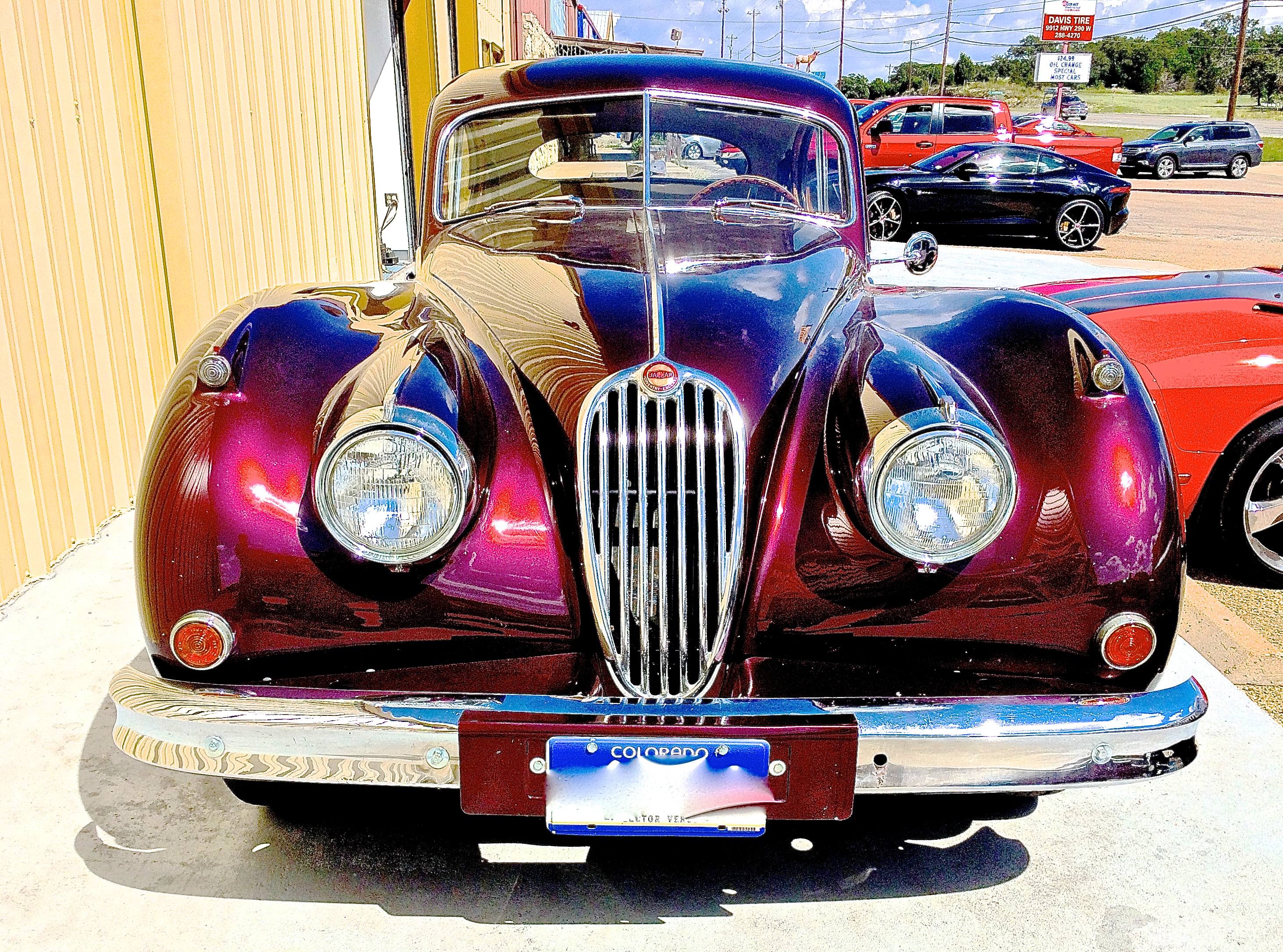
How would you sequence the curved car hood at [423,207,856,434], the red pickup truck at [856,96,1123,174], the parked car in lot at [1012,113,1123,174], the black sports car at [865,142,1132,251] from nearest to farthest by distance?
the curved car hood at [423,207,856,434] → the black sports car at [865,142,1132,251] → the red pickup truck at [856,96,1123,174] → the parked car in lot at [1012,113,1123,174]

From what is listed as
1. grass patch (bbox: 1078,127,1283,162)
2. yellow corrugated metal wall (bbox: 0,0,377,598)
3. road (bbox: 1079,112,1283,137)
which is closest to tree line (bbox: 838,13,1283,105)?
road (bbox: 1079,112,1283,137)

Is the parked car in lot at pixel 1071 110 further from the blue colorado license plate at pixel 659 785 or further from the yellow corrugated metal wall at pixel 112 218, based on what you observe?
the blue colorado license plate at pixel 659 785

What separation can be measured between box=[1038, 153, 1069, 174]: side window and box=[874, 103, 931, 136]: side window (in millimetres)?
4062

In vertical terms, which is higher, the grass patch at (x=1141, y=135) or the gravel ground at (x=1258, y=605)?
the gravel ground at (x=1258, y=605)

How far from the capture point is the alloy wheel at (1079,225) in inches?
510

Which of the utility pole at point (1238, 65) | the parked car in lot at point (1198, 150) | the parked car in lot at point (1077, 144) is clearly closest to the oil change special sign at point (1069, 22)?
the utility pole at point (1238, 65)

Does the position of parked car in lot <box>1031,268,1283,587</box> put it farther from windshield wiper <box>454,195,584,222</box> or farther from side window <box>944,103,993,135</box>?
side window <box>944,103,993,135</box>

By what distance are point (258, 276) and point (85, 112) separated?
1695 millimetres

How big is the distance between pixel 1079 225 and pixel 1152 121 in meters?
40.6

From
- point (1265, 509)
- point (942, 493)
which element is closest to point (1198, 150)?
point (1265, 509)

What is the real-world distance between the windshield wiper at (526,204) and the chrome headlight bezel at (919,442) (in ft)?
4.80

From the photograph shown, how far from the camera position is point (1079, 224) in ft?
42.8

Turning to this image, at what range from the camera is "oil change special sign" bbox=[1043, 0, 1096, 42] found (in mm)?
34906

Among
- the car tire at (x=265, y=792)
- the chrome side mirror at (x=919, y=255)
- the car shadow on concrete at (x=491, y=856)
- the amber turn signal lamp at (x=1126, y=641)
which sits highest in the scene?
the chrome side mirror at (x=919, y=255)
